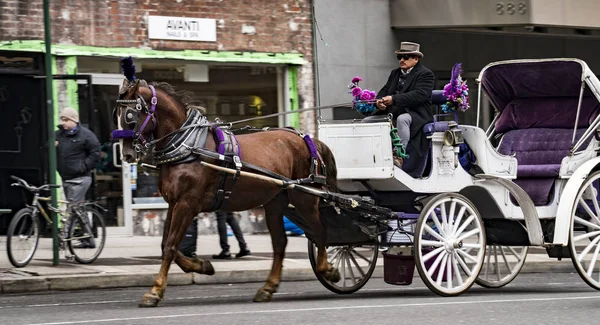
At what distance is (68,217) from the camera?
14.9 metres

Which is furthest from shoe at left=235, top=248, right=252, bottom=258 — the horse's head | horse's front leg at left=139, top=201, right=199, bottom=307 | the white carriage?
the horse's head

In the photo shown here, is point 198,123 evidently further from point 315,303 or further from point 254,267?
point 254,267

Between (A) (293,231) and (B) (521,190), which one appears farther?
(A) (293,231)

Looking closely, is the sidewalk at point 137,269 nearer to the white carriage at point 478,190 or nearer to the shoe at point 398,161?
the white carriage at point 478,190

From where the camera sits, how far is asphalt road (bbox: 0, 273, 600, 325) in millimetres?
9258

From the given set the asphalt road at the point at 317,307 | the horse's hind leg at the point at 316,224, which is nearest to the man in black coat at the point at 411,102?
the horse's hind leg at the point at 316,224

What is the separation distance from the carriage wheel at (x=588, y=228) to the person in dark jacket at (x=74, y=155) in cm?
655

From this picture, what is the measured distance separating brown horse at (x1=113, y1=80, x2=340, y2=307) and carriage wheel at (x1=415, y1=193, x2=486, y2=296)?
0.98 meters

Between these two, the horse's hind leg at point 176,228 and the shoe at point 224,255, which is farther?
the shoe at point 224,255

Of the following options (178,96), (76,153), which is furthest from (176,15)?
(178,96)

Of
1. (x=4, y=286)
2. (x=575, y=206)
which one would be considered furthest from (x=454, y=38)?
(x=4, y=286)

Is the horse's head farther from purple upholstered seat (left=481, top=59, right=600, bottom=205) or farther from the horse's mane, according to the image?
purple upholstered seat (left=481, top=59, right=600, bottom=205)

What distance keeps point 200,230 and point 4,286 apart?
7262mm

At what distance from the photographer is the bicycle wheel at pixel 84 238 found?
1473 centimetres
